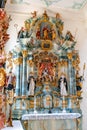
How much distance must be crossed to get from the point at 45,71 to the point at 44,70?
1.9 inches

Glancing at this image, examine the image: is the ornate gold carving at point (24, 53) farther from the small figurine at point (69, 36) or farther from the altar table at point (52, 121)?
the altar table at point (52, 121)

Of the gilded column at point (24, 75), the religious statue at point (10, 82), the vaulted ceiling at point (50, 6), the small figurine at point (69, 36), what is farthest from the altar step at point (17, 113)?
the vaulted ceiling at point (50, 6)

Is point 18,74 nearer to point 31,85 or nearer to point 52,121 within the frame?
point 31,85

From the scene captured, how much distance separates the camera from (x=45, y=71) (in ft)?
27.1

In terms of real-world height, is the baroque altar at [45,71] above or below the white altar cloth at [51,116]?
above

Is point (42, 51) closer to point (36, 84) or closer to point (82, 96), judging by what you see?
point (36, 84)

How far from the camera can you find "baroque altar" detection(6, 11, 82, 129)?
8.00 m

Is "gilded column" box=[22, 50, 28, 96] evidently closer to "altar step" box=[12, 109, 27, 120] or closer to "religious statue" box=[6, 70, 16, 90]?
"religious statue" box=[6, 70, 16, 90]

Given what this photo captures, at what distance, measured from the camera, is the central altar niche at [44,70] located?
802cm

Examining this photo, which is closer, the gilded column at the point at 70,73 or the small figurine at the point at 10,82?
the small figurine at the point at 10,82

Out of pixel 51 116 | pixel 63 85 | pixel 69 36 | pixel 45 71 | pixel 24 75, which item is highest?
pixel 69 36

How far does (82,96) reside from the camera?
8664mm

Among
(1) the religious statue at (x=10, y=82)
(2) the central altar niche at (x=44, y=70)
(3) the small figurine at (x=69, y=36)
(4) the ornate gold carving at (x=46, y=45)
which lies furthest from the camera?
(3) the small figurine at (x=69, y=36)

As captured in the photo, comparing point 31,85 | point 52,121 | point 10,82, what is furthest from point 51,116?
point 10,82
